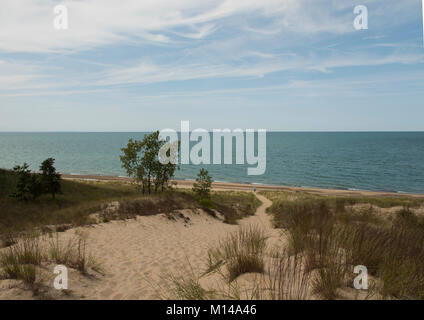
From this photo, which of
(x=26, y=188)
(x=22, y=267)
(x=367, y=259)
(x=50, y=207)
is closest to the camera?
(x=367, y=259)

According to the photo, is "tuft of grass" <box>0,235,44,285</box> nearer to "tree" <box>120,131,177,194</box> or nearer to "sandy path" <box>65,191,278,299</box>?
"sandy path" <box>65,191,278,299</box>

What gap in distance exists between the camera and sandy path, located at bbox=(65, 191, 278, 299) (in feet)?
21.2

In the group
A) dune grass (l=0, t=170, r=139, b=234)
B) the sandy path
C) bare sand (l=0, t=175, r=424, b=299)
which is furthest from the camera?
dune grass (l=0, t=170, r=139, b=234)

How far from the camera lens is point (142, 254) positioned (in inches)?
408

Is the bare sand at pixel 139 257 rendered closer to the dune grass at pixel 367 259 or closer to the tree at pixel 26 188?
the dune grass at pixel 367 259

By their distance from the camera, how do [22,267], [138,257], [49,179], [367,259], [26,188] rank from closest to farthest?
[367,259] < [22,267] < [138,257] < [26,188] < [49,179]

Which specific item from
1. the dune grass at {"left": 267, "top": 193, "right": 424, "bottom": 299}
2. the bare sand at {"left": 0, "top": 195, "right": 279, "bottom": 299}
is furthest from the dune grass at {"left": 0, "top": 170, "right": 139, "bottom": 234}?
the dune grass at {"left": 267, "top": 193, "right": 424, "bottom": 299}

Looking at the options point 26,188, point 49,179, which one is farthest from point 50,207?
point 49,179

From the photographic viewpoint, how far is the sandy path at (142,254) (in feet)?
21.2

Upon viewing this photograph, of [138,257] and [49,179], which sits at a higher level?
[49,179]

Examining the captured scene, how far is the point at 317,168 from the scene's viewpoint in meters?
90.3

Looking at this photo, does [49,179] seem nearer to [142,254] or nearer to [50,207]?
[50,207]

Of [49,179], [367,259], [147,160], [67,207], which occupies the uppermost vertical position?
[147,160]
